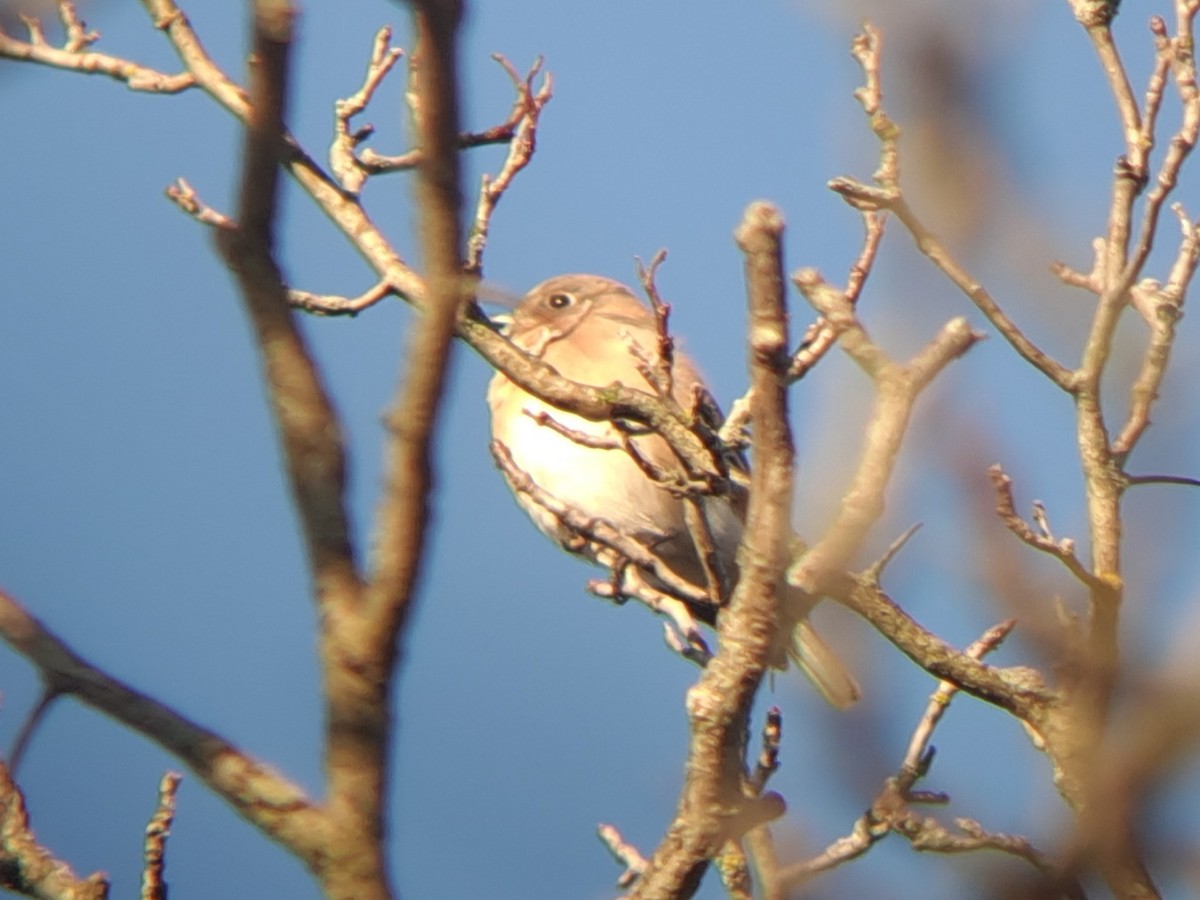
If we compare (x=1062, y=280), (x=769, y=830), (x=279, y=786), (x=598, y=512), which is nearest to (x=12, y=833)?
(x=279, y=786)

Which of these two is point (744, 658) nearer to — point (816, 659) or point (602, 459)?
point (816, 659)

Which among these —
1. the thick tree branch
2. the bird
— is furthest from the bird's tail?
the thick tree branch

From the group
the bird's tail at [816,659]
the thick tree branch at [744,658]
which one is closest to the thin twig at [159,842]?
the thick tree branch at [744,658]

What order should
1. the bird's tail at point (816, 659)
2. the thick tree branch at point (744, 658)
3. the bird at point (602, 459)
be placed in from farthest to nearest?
the bird at point (602, 459) → the bird's tail at point (816, 659) → the thick tree branch at point (744, 658)

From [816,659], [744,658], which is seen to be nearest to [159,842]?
[744,658]

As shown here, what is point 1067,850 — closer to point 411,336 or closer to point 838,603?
point 411,336

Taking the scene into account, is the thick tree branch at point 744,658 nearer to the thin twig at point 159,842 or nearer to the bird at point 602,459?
the thin twig at point 159,842

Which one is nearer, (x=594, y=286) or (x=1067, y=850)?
(x=1067, y=850)

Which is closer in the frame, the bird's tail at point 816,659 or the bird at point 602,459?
the bird's tail at point 816,659

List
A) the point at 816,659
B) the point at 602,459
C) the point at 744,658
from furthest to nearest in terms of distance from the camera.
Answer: the point at 602,459 → the point at 816,659 → the point at 744,658

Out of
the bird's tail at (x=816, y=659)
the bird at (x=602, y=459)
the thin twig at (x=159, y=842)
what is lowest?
the bird's tail at (x=816, y=659)

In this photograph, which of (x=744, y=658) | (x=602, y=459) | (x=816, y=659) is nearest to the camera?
(x=744, y=658)
